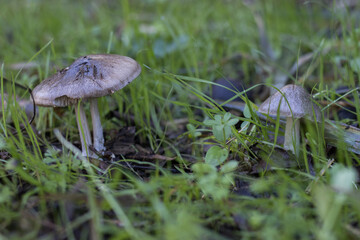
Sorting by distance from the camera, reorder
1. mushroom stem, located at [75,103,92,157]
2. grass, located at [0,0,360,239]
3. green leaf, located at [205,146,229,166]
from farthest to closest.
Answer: mushroom stem, located at [75,103,92,157]
green leaf, located at [205,146,229,166]
grass, located at [0,0,360,239]

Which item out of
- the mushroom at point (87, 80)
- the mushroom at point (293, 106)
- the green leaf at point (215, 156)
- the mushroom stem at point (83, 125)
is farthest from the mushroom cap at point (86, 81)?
the mushroom at point (293, 106)

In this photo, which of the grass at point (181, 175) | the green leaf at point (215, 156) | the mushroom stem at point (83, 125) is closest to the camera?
the grass at point (181, 175)

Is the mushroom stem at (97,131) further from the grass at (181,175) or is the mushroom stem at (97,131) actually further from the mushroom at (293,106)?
the mushroom at (293,106)

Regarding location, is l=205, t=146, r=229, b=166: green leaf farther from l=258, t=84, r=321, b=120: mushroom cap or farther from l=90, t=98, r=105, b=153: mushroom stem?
l=90, t=98, r=105, b=153: mushroom stem

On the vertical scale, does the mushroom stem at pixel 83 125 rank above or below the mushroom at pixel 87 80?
below

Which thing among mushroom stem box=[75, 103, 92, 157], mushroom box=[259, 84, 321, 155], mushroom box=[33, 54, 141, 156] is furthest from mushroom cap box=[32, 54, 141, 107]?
mushroom box=[259, 84, 321, 155]

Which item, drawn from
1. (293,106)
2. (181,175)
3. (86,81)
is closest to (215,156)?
(181,175)
